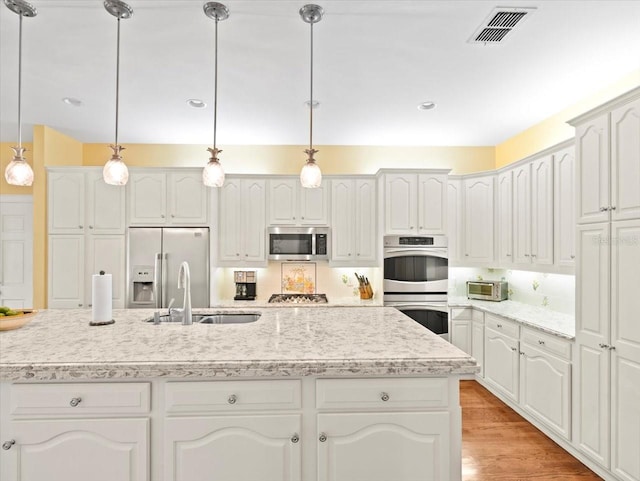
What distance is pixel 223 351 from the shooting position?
1.66 meters

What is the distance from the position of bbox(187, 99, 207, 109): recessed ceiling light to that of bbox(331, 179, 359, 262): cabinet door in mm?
1671

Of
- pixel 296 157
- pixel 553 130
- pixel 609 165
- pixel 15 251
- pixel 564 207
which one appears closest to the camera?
pixel 609 165

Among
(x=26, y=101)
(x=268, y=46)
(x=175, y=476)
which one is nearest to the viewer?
(x=175, y=476)

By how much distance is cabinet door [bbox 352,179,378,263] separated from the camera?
4434mm

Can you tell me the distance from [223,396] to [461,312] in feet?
11.0

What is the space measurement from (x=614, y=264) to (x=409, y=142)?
9.47ft

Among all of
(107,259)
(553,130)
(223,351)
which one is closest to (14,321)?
(223,351)

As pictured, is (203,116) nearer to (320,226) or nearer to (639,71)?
(320,226)

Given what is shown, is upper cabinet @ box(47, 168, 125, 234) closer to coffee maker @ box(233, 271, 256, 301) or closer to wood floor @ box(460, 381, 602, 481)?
coffee maker @ box(233, 271, 256, 301)

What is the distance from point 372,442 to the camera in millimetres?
1569

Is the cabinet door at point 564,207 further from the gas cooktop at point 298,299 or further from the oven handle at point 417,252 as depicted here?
the gas cooktop at point 298,299

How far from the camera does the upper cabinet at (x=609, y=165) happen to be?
7.04 feet

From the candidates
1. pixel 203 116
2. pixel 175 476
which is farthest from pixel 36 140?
pixel 175 476

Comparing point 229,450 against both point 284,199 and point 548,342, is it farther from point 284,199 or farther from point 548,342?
point 284,199
